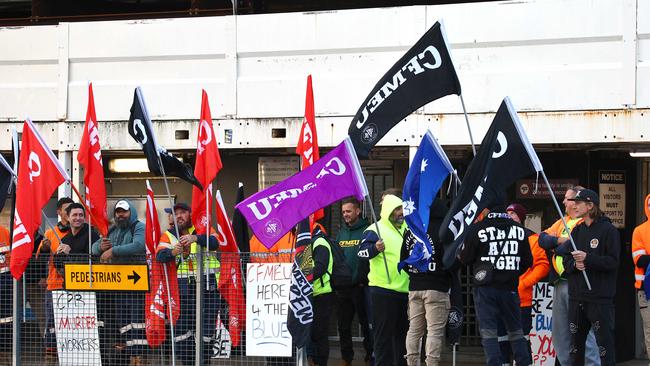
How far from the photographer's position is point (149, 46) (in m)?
14.4

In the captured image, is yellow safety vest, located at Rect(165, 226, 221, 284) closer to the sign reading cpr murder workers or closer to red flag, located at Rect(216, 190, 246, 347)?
red flag, located at Rect(216, 190, 246, 347)

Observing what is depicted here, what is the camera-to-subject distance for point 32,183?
12031 millimetres

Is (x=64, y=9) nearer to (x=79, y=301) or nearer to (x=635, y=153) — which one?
(x=79, y=301)

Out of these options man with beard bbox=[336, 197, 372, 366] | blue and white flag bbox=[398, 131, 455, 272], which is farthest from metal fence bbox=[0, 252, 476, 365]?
man with beard bbox=[336, 197, 372, 366]

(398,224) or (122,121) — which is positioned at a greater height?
(122,121)

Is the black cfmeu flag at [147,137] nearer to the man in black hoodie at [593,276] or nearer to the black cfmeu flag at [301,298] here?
the black cfmeu flag at [301,298]

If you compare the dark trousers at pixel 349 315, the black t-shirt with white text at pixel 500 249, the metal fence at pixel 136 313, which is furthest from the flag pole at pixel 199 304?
the black t-shirt with white text at pixel 500 249

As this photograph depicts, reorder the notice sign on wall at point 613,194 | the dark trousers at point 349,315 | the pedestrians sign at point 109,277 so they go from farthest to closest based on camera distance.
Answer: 1. the notice sign on wall at point 613,194
2. the dark trousers at point 349,315
3. the pedestrians sign at point 109,277

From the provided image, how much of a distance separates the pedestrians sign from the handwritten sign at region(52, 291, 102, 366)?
0.35ft

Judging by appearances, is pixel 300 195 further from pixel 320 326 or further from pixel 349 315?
pixel 349 315

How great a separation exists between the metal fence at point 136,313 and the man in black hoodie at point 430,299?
3.67ft

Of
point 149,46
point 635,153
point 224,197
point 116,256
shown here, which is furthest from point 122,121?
point 635,153

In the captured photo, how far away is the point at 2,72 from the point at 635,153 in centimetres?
765

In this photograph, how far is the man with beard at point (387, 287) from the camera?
11352 mm
